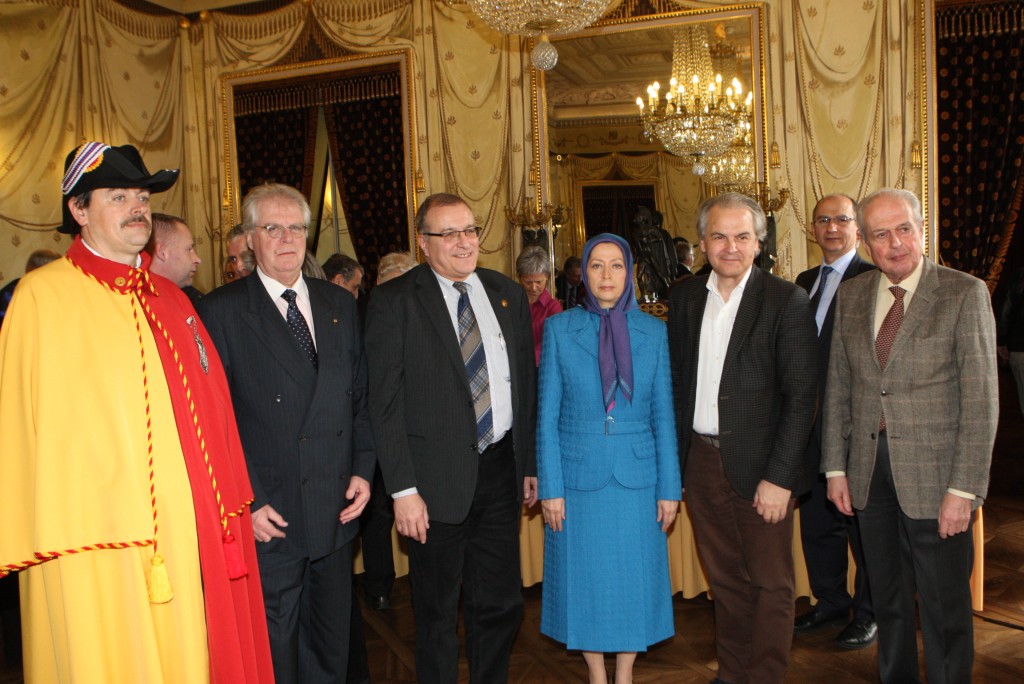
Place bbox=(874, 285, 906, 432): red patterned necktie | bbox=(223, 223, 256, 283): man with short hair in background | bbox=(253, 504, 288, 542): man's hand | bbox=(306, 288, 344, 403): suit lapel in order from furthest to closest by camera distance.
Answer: bbox=(223, 223, 256, 283): man with short hair in background < bbox=(874, 285, 906, 432): red patterned necktie < bbox=(306, 288, 344, 403): suit lapel < bbox=(253, 504, 288, 542): man's hand

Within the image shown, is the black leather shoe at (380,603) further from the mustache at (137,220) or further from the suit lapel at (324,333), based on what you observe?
the mustache at (137,220)

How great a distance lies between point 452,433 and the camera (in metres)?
2.76

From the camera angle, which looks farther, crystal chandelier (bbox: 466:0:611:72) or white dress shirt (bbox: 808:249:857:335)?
crystal chandelier (bbox: 466:0:611:72)

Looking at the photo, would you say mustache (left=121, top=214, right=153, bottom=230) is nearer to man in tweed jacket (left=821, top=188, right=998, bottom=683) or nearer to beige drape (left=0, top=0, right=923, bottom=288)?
man in tweed jacket (left=821, top=188, right=998, bottom=683)

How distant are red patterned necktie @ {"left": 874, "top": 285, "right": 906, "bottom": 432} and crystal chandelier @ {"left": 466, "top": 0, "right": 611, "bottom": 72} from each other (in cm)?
257

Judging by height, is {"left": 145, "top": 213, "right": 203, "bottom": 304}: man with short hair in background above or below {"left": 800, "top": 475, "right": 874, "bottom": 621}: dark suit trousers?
above

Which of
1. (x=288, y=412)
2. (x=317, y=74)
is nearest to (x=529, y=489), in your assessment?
(x=288, y=412)

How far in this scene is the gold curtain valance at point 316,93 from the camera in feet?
24.5

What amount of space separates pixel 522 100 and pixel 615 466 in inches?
191

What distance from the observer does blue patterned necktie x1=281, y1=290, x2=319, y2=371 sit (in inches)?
104

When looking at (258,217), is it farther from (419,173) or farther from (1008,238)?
(1008,238)

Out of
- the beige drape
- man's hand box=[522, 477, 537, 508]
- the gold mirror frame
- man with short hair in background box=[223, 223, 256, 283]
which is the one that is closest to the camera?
man's hand box=[522, 477, 537, 508]

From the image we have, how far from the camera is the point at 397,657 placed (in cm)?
363

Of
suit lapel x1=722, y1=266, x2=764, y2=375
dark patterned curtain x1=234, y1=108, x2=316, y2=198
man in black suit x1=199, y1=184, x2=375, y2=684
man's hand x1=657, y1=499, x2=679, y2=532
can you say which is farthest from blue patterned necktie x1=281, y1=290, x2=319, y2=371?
dark patterned curtain x1=234, y1=108, x2=316, y2=198
